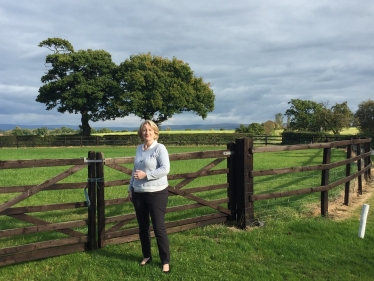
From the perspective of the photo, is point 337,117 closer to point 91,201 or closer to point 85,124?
point 85,124

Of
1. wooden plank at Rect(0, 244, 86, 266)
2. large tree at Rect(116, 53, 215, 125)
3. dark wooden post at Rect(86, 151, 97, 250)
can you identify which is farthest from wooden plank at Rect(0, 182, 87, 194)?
large tree at Rect(116, 53, 215, 125)

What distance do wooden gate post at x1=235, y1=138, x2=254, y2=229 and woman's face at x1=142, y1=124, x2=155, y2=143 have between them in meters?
2.37

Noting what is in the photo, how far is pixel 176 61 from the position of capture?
48812 millimetres

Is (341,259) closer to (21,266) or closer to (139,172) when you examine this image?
(139,172)

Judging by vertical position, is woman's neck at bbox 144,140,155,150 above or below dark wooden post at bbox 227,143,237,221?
above

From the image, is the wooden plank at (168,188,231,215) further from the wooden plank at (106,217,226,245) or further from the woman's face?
the woman's face

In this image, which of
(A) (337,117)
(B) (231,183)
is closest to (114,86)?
(A) (337,117)

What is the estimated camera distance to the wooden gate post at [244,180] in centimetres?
627

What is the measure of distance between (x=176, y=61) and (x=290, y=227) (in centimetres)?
4452

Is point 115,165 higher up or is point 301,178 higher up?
point 115,165

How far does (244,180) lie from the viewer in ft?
20.6

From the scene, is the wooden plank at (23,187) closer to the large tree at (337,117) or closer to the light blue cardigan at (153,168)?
the light blue cardigan at (153,168)

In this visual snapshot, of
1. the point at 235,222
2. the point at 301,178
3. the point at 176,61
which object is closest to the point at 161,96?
the point at 176,61

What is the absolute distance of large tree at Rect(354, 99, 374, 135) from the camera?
41.6m
